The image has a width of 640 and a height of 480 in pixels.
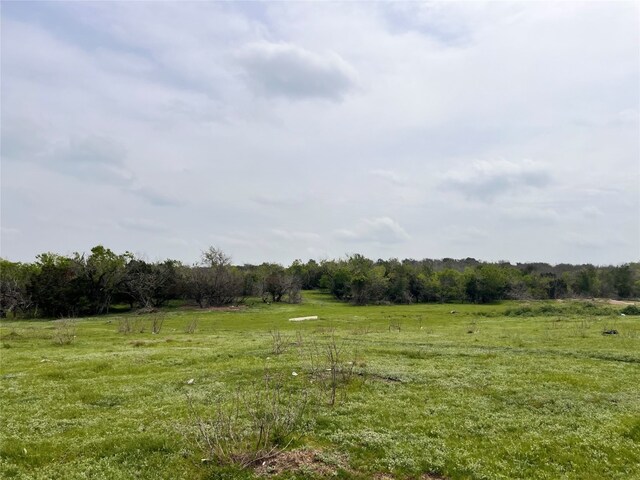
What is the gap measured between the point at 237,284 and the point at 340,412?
77.3m

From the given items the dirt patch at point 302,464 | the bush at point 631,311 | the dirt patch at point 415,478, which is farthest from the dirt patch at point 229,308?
the dirt patch at point 415,478

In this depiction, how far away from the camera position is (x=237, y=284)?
89.8 meters

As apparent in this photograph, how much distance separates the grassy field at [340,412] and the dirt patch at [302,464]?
1.8 inches

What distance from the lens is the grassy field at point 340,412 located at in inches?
416

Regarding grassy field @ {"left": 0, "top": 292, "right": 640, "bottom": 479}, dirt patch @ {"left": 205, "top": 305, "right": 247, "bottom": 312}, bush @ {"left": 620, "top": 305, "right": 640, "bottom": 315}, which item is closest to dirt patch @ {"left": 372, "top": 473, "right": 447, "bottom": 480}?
grassy field @ {"left": 0, "top": 292, "right": 640, "bottom": 479}

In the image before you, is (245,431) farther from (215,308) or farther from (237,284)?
(237,284)

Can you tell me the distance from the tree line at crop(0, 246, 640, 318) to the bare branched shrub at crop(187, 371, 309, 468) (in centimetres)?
6759

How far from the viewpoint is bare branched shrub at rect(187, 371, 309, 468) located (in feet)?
34.3

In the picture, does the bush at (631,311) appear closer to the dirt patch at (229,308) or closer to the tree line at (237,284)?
the tree line at (237,284)

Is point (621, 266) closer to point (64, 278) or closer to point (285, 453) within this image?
point (64, 278)

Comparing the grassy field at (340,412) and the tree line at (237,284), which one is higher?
A: the tree line at (237,284)

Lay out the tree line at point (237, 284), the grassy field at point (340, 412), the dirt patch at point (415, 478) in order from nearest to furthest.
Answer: the dirt patch at point (415, 478) → the grassy field at point (340, 412) → the tree line at point (237, 284)

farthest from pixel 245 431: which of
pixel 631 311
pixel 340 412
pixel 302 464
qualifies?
pixel 631 311

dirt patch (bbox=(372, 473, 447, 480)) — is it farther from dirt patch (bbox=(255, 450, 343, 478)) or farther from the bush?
the bush
